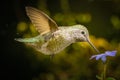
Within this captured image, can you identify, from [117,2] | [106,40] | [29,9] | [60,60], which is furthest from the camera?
[117,2]

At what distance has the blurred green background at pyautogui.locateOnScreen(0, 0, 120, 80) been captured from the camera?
1.24 m

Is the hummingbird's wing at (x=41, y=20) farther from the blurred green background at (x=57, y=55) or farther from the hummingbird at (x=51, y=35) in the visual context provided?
the blurred green background at (x=57, y=55)

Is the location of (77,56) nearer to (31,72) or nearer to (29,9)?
(31,72)

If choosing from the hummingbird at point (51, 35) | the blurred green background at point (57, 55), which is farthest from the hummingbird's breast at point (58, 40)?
the blurred green background at point (57, 55)

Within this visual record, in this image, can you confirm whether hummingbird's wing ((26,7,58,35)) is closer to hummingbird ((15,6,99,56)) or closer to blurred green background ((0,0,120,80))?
hummingbird ((15,6,99,56))

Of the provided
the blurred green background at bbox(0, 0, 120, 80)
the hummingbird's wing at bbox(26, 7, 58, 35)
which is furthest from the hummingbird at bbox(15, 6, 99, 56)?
the blurred green background at bbox(0, 0, 120, 80)

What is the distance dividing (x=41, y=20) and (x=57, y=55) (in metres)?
0.43

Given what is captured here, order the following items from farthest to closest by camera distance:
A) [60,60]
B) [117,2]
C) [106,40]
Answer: [117,2] < [106,40] < [60,60]

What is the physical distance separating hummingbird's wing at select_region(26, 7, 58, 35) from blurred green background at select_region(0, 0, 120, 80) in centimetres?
32

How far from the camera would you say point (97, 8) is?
140cm

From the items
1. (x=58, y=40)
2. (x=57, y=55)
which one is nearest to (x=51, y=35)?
(x=58, y=40)

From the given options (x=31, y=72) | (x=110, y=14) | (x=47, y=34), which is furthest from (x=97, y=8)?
(x=47, y=34)

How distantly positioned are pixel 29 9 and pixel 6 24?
431mm

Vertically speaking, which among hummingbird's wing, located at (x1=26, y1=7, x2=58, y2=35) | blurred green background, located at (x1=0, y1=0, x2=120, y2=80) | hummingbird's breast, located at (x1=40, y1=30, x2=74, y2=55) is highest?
hummingbird's wing, located at (x1=26, y1=7, x2=58, y2=35)
